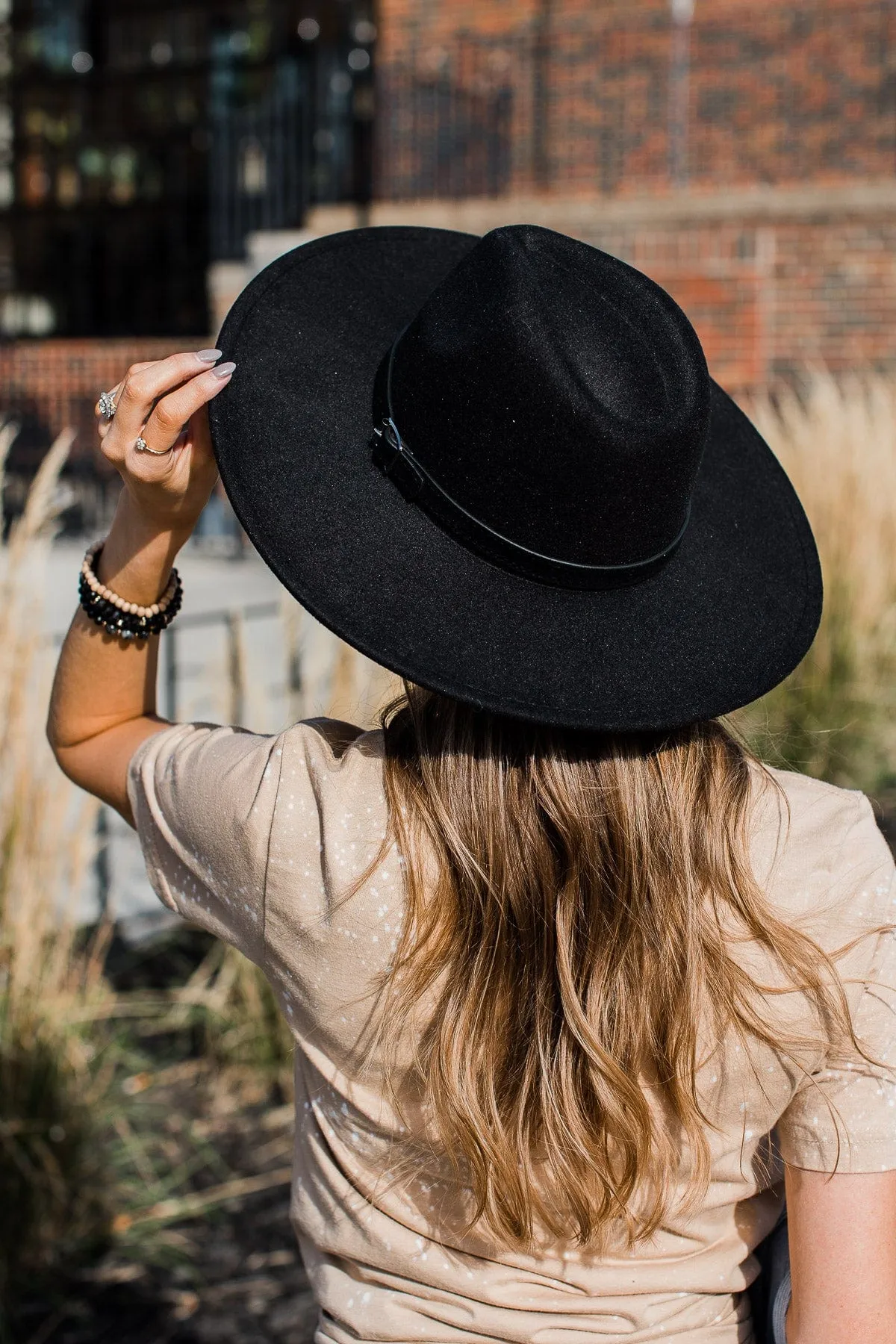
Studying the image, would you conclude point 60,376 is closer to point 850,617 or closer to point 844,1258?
point 850,617

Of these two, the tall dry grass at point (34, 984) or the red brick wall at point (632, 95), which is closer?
the tall dry grass at point (34, 984)

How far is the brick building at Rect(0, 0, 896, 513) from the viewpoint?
10258mm

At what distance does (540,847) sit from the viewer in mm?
1130

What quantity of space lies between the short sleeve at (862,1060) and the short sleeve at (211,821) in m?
0.50

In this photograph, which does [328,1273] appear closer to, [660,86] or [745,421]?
[745,421]

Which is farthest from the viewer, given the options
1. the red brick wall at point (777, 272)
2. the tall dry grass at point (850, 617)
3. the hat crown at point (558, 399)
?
the red brick wall at point (777, 272)

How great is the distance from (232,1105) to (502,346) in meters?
2.61

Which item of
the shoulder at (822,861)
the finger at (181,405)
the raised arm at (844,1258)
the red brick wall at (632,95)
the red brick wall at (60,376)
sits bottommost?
the red brick wall at (60,376)

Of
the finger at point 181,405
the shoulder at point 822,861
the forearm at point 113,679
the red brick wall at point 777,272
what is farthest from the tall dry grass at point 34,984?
the red brick wall at point 777,272

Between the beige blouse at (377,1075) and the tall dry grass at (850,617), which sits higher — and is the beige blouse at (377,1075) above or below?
above

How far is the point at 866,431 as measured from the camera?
6.26 meters

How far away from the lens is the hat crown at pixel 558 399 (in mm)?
1099

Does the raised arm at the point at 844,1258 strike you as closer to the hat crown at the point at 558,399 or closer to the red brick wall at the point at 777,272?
the hat crown at the point at 558,399

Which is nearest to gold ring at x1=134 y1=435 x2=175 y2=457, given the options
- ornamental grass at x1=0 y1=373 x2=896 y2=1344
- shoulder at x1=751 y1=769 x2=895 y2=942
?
shoulder at x1=751 y1=769 x2=895 y2=942
